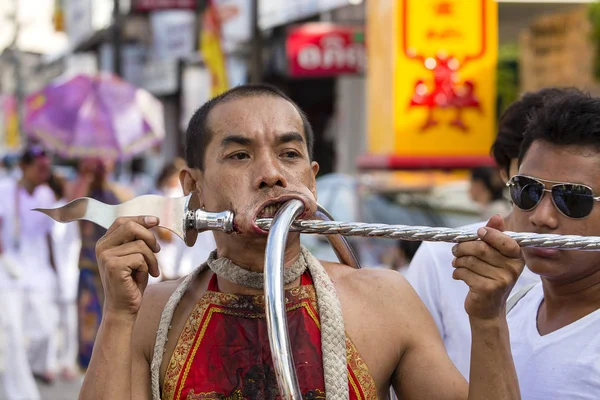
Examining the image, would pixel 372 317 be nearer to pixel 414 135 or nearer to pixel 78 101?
pixel 414 135

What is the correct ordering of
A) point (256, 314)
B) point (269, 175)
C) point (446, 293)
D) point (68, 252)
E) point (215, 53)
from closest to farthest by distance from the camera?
1. point (269, 175)
2. point (256, 314)
3. point (446, 293)
4. point (68, 252)
5. point (215, 53)

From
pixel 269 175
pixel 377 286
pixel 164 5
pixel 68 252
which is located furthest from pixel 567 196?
pixel 164 5

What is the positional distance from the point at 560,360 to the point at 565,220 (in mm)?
350

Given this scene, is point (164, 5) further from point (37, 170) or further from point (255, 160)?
point (255, 160)

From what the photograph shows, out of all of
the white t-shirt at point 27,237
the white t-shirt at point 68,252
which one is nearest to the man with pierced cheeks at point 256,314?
the white t-shirt at point 27,237

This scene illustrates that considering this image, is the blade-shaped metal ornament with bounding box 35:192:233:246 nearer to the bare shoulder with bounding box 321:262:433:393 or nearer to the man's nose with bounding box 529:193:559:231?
the bare shoulder with bounding box 321:262:433:393

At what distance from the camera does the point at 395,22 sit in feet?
30.5

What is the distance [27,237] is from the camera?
8.29 metres

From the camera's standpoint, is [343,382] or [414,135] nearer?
[343,382]

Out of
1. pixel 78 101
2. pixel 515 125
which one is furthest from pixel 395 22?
pixel 515 125

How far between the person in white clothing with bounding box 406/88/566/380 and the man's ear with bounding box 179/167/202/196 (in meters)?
0.86

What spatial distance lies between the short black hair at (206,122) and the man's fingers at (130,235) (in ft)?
1.16

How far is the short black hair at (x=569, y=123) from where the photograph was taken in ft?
7.98

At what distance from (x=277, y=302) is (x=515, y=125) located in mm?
1735
